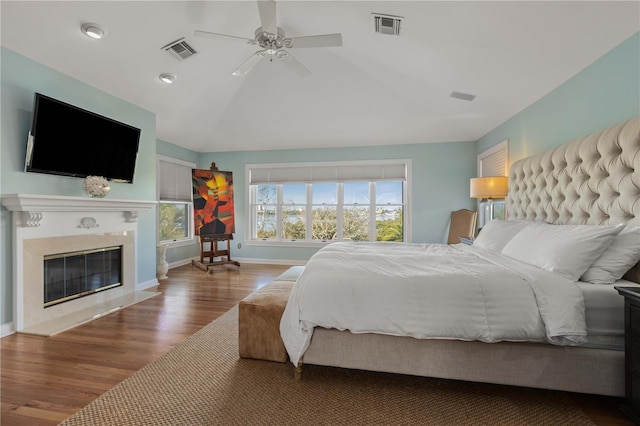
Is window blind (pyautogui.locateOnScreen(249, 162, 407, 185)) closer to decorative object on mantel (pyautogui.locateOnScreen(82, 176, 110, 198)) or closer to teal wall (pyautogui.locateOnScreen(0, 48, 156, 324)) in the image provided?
teal wall (pyautogui.locateOnScreen(0, 48, 156, 324))

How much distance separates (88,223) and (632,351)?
455 centimetres

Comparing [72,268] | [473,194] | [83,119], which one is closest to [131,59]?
[83,119]

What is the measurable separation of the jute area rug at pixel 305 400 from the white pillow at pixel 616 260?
0.73 metres

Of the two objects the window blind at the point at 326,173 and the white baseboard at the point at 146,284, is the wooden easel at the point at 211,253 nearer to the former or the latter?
the white baseboard at the point at 146,284

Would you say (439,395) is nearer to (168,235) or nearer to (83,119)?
(83,119)

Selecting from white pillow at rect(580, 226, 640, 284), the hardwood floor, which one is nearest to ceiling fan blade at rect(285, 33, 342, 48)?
white pillow at rect(580, 226, 640, 284)

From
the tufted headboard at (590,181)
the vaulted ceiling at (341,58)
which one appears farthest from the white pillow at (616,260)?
the vaulted ceiling at (341,58)

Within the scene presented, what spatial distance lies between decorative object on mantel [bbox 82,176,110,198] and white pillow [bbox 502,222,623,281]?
409 centimetres

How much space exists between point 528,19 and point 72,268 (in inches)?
191

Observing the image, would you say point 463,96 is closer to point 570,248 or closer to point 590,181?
point 590,181

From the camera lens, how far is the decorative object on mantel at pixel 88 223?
10.5 feet

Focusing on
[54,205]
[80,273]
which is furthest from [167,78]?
[80,273]

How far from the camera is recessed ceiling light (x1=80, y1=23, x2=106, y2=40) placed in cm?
256

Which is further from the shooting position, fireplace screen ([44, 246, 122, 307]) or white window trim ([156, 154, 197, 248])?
white window trim ([156, 154, 197, 248])
